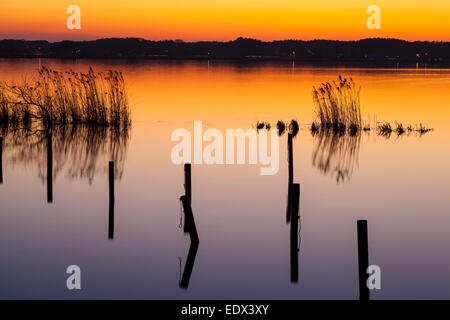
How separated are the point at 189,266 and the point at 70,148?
1431 cm

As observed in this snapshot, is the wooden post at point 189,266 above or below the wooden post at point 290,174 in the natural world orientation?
below

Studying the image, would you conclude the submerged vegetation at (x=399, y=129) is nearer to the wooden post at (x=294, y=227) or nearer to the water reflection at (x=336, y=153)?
the water reflection at (x=336, y=153)

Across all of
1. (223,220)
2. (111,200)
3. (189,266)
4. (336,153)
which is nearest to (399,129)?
(336,153)

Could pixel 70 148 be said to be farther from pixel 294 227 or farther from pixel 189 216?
pixel 294 227

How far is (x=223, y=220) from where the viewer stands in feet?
56.2

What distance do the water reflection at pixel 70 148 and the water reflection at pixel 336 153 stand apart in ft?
20.6

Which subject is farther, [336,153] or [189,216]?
[336,153]

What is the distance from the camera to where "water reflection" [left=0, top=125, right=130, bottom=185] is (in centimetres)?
2405

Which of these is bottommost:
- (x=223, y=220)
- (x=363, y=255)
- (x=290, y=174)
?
(x=223, y=220)

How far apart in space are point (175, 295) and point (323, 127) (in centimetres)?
1857

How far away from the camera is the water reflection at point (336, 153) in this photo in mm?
24344

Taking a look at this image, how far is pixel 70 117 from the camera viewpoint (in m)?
30.3

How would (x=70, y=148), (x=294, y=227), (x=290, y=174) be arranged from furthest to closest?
(x=70, y=148) → (x=290, y=174) → (x=294, y=227)

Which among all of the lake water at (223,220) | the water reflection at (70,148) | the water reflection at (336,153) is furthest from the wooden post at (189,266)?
the water reflection at (336,153)
